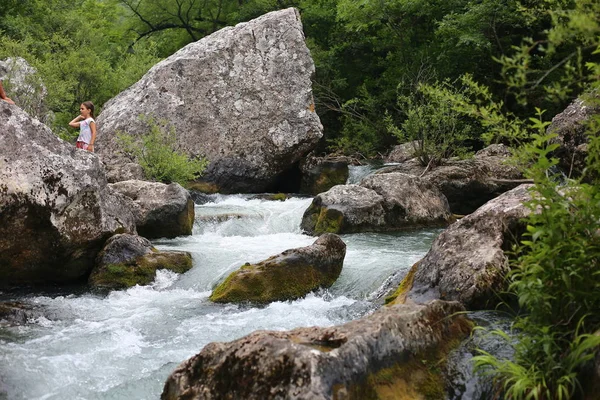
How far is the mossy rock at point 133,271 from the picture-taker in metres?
9.51

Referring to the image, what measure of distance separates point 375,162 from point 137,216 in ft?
37.6

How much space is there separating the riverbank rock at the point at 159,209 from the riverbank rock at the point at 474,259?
6.23 metres

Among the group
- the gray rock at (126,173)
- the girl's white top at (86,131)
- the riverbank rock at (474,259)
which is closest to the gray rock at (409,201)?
the gray rock at (126,173)

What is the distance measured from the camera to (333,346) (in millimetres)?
4254

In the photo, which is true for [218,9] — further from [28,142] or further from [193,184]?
[28,142]

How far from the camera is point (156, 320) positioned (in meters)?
7.93

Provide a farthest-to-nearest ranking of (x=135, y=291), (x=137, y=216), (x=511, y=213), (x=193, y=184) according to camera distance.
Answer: (x=193, y=184) → (x=137, y=216) → (x=135, y=291) → (x=511, y=213)

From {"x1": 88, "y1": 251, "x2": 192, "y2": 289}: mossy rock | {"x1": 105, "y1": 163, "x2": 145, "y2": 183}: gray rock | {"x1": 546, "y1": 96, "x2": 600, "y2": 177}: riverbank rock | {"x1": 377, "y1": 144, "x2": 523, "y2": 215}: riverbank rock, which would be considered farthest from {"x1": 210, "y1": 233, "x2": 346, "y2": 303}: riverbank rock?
{"x1": 105, "y1": 163, "x2": 145, "y2": 183}: gray rock

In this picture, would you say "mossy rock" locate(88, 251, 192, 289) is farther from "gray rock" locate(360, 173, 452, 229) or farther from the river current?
"gray rock" locate(360, 173, 452, 229)

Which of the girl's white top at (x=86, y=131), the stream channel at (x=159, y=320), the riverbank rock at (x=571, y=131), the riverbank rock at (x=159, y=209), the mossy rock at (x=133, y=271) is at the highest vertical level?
the girl's white top at (x=86, y=131)

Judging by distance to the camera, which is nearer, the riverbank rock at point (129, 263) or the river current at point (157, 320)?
the river current at point (157, 320)

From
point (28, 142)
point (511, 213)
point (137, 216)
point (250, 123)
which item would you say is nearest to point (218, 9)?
point (250, 123)

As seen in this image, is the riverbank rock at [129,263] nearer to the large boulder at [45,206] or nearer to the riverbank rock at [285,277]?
the large boulder at [45,206]

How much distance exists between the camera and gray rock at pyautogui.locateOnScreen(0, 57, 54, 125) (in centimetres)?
1772
